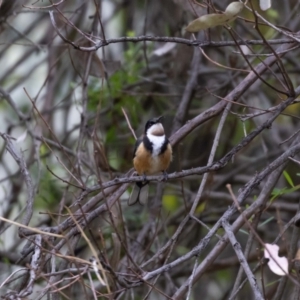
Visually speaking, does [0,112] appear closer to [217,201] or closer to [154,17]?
[154,17]

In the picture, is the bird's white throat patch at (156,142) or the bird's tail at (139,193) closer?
the bird's white throat patch at (156,142)

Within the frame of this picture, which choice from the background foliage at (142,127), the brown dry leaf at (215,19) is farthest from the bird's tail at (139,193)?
the brown dry leaf at (215,19)

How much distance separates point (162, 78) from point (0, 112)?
62.9 inches

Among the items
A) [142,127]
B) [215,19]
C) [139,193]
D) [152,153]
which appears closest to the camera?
[215,19]

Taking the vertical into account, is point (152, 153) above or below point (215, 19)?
below

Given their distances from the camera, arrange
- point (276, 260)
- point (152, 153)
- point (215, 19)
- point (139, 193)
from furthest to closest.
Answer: point (139, 193)
point (152, 153)
point (215, 19)
point (276, 260)

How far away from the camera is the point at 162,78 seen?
5004 mm

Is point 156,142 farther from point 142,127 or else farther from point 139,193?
point 142,127

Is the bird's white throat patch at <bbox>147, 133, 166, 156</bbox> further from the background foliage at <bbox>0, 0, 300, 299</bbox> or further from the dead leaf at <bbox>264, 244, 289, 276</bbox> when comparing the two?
the dead leaf at <bbox>264, 244, 289, 276</bbox>

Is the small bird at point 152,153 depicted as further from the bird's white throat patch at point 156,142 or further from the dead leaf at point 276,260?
the dead leaf at point 276,260

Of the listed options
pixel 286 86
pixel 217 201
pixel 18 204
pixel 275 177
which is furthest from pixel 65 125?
pixel 286 86

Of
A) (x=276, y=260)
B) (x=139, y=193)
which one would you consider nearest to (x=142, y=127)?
(x=139, y=193)

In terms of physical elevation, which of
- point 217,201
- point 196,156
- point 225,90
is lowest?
point 217,201

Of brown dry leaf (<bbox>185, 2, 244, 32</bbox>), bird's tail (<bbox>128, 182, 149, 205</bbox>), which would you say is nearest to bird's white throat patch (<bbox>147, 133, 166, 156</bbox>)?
bird's tail (<bbox>128, 182, 149, 205</bbox>)
